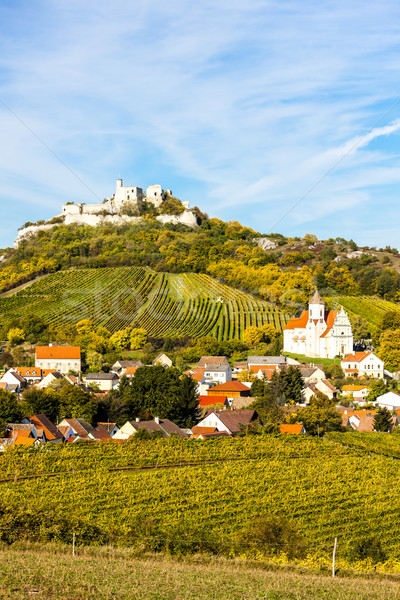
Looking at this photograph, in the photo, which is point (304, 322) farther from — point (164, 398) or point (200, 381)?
point (164, 398)

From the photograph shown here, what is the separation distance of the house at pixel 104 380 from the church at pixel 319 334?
19.6 meters

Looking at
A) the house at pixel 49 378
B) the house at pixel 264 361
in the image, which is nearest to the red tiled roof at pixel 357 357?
the house at pixel 264 361

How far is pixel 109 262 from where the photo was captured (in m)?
87.1

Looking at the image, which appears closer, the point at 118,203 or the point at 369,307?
the point at 369,307

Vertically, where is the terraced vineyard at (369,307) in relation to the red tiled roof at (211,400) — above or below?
above

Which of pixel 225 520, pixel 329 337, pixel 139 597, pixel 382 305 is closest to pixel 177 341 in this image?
pixel 329 337

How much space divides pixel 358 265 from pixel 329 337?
38.7 metres

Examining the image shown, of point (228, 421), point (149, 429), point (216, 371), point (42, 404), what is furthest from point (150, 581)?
point (216, 371)

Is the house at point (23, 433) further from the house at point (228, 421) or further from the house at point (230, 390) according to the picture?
the house at point (230, 390)

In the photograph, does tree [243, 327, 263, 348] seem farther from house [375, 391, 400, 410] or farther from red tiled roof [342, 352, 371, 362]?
house [375, 391, 400, 410]

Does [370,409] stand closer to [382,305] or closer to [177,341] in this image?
[177,341]

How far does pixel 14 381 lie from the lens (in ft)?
156

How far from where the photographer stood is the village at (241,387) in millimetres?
32594

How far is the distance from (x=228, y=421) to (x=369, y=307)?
4157 centimetres
